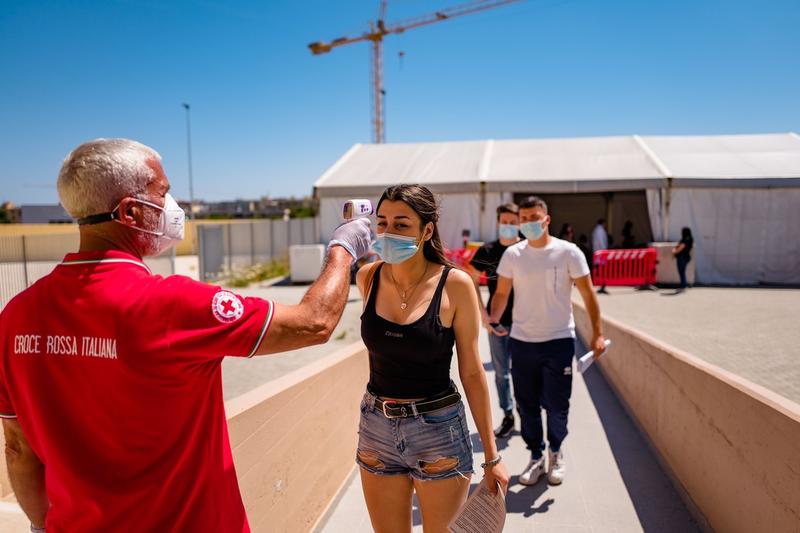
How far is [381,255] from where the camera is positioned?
2.43 metres

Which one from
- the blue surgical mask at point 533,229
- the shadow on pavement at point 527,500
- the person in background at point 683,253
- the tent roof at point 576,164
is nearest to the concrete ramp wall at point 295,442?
the shadow on pavement at point 527,500

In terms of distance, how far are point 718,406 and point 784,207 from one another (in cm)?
1548

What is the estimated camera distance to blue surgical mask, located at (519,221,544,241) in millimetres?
4020

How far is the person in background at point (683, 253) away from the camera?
14.3 metres

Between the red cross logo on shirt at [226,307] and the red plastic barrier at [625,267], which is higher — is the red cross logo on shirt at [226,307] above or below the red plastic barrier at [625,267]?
above

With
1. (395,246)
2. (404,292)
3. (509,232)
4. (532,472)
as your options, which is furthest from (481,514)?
(509,232)

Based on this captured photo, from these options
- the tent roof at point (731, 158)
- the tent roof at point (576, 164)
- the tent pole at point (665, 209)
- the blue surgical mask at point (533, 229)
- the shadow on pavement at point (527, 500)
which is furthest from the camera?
the tent roof at point (576, 164)

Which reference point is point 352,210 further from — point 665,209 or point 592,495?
point 665,209

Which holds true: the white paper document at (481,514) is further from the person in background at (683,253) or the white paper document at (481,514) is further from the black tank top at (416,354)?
the person in background at (683,253)

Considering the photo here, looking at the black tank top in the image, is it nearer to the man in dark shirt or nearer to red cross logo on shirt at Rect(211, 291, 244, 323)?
red cross logo on shirt at Rect(211, 291, 244, 323)

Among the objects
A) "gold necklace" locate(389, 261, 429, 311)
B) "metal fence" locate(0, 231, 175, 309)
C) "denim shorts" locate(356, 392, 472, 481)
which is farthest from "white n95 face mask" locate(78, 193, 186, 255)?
"metal fence" locate(0, 231, 175, 309)

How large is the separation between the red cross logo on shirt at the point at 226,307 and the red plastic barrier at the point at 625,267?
1472 cm

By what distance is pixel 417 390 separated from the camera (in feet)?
7.61

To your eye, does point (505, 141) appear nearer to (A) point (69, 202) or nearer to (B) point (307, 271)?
(B) point (307, 271)
